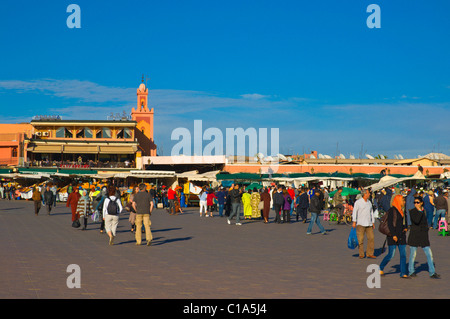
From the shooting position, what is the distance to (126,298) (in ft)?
23.9

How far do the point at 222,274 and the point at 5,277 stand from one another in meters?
3.54

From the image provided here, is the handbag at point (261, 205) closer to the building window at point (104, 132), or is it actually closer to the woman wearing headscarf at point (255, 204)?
the woman wearing headscarf at point (255, 204)

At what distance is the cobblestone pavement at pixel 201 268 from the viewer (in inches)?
307

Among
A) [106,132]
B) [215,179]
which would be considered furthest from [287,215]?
[106,132]

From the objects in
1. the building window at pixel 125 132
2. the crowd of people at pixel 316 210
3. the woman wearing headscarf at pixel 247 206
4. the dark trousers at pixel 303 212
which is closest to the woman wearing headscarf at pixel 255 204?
the crowd of people at pixel 316 210

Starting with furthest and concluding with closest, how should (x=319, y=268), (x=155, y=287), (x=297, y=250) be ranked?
(x=297, y=250) → (x=319, y=268) → (x=155, y=287)

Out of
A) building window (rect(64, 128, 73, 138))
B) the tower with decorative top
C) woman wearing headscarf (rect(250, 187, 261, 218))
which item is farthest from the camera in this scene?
the tower with decorative top

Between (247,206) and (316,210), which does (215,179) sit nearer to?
(247,206)

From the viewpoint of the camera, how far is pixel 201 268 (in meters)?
10.1

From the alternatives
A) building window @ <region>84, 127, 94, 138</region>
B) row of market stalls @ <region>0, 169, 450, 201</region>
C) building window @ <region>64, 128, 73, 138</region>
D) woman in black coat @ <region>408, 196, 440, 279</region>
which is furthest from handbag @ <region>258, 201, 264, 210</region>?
building window @ <region>64, 128, 73, 138</region>

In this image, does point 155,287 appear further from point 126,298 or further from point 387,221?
point 387,221

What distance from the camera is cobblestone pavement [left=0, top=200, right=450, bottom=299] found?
7.79m

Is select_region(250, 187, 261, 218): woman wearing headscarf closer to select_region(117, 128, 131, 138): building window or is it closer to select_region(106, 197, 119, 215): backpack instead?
select_region(106, 197, 119, 215): backpack
